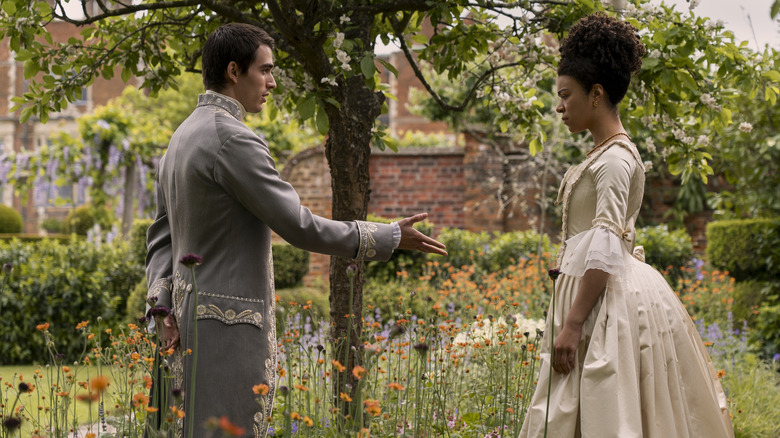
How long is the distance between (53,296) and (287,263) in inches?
88.6

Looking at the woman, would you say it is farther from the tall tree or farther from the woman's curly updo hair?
the tall tree

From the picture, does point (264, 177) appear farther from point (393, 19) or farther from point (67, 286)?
point (67, 286)

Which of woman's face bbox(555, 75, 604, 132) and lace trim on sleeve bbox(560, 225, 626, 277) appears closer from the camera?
lace trim on sleeve bbox(560, 225, 626, 277)

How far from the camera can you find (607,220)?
204 centimetres

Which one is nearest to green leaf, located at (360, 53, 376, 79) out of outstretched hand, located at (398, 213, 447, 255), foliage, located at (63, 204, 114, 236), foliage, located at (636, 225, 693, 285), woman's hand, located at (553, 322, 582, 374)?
outstretched hand, located at (398, 213, 447, 255)

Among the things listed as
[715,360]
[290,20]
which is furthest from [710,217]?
[290,20]

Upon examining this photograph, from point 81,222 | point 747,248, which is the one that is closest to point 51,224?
point 81,222

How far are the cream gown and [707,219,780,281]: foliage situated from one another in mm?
5217

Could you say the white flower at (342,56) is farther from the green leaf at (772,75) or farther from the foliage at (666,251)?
the foliage at (666,251)

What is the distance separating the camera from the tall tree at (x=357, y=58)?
2789mm

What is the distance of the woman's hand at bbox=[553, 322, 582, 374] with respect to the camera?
2.04m

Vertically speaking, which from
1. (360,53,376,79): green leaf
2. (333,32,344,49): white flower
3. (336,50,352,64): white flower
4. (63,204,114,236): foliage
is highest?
(63,204,114,236): foliage

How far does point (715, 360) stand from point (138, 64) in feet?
12.9

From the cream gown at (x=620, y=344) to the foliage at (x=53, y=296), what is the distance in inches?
217
